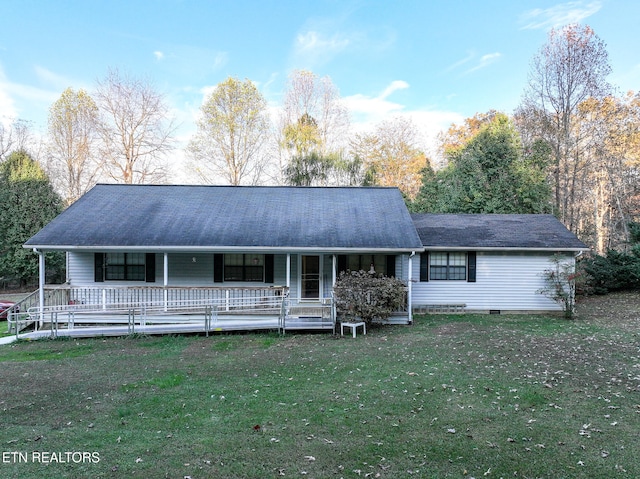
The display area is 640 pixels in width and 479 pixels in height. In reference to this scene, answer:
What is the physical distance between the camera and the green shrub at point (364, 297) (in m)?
11.3

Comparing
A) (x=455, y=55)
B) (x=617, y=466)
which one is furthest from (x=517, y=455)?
(x=455, y=55)

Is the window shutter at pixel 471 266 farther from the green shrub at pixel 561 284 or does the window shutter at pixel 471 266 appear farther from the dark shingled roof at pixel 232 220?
the dark shingled roof at pixel 232 220

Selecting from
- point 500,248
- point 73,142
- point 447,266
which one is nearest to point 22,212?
point 73,142

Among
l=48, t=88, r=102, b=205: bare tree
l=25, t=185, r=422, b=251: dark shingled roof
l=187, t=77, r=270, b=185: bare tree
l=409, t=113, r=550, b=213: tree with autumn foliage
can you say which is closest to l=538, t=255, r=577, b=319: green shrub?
l=25, t=185, r=422, b=251: dark shingled roof

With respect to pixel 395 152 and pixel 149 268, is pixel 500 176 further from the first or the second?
pixel 149 268

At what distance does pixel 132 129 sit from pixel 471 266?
25474 millimetres

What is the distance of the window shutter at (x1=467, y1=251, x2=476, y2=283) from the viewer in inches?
562

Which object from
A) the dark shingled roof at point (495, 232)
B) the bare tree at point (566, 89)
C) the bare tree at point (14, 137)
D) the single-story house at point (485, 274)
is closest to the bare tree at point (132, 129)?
the bare tree at point (14, 137)

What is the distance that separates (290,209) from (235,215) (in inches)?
83.9

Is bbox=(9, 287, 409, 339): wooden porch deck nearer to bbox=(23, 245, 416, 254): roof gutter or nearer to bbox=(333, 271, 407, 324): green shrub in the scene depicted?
bbox=(333, 271, 407, 324): green shrub

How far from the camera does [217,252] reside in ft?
43.1

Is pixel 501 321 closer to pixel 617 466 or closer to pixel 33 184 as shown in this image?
pixel 617 466

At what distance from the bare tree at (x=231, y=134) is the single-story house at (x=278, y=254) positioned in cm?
1397

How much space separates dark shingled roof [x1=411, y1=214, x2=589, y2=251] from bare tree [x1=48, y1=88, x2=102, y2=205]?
24.3 meters
